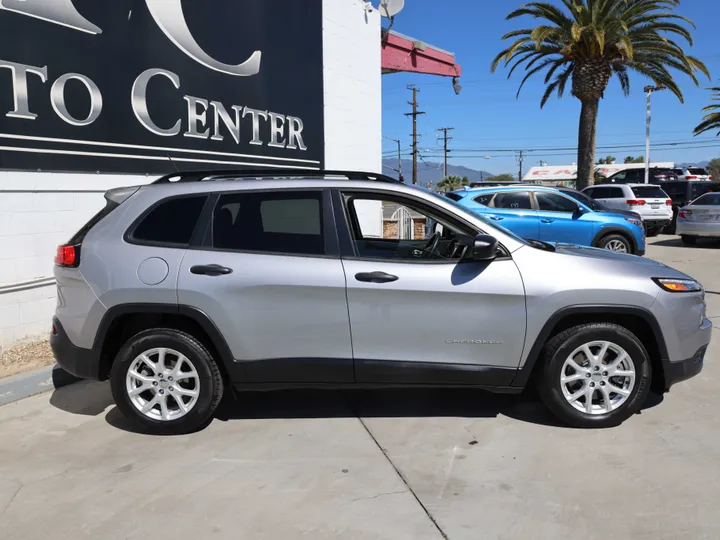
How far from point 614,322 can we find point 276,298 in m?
2.29

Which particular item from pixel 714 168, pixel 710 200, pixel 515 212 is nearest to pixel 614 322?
pixel 515 212

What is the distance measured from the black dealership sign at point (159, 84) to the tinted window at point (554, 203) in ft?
13.7

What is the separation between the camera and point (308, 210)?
13.8 ft

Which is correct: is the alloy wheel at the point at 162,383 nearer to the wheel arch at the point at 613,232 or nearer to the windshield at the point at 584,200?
the wheel arch at the point at 613,232

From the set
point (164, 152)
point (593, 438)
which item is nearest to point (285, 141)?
point (164, 152)

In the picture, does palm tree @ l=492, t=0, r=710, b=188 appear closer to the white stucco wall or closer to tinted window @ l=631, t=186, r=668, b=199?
tinted window @ l=631, t=186, r=668, b=199

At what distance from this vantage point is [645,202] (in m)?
17.2

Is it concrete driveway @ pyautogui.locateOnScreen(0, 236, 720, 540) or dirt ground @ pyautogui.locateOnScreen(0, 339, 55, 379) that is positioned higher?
dirt ground @ pyautogui.locateOnScreen(0, 339, 55, 379)

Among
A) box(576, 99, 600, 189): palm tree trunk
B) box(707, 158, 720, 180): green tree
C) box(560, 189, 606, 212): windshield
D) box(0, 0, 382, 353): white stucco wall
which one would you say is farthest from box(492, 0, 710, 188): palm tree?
box(707, 158, 720, 180): green tree

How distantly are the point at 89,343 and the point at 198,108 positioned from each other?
15.0 ft

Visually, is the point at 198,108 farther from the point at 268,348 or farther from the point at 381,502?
the point at 381,502

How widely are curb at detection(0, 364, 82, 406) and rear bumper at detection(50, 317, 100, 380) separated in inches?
38.3

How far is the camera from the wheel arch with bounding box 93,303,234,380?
13.3ft

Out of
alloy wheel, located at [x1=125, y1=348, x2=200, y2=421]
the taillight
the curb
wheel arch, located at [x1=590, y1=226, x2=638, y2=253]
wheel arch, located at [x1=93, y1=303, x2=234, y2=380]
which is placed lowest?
the curb
